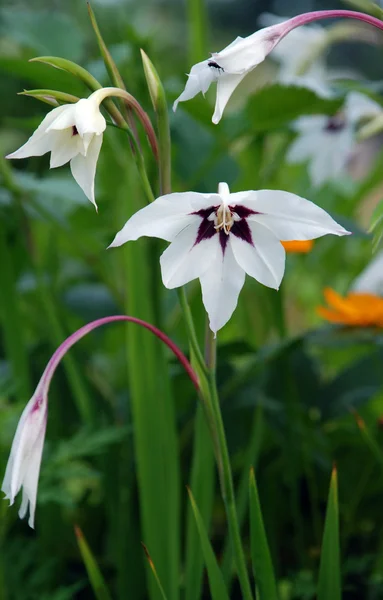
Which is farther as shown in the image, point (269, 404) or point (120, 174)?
point (120, 174)

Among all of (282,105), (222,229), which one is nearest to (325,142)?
(282,105)

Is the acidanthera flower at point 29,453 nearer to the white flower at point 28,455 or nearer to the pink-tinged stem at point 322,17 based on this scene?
the white flower at point 28,455

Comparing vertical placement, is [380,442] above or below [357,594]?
above

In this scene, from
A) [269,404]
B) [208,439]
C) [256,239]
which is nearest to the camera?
[256,239]

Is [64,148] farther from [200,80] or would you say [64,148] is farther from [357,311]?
[357,311]

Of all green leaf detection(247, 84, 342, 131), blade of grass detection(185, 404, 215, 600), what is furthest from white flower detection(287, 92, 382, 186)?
blade of grass detection(185, 404, 215, 600)

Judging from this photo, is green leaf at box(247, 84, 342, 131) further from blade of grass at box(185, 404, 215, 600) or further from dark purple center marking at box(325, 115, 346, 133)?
blade of grass at box(185, 404, 215, 600)

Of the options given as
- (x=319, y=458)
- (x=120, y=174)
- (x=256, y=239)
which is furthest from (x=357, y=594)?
(x=120, y=174)

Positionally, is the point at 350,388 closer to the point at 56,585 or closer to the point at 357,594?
the point at 357,594
